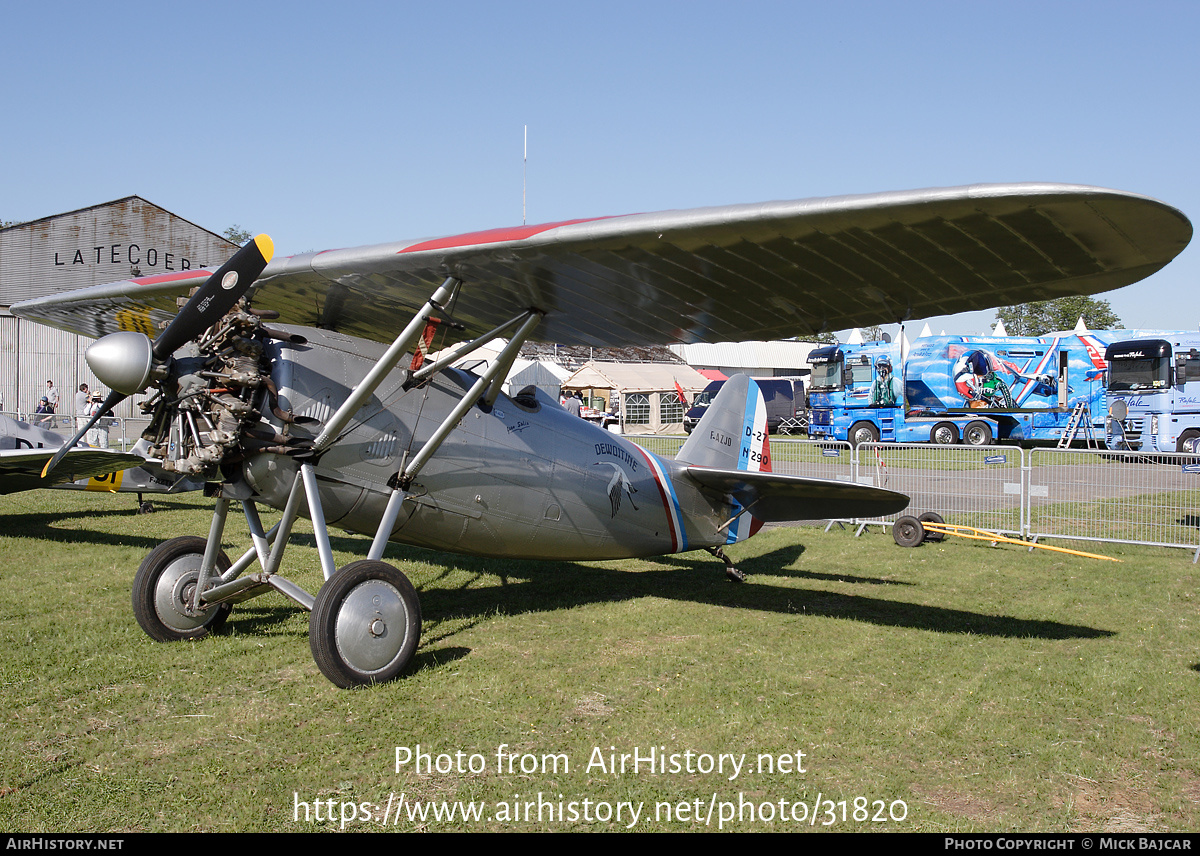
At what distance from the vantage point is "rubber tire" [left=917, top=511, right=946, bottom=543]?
1189 centimetres

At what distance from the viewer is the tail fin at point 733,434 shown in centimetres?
940

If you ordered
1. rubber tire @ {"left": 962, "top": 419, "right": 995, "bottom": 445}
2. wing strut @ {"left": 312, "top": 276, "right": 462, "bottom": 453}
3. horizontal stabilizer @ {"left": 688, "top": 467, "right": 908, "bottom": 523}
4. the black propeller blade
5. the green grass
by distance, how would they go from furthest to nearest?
1. rubber tire @ {"left": 962, "top": 419, "right": 995, "bottom": 445}
2. horizontal stabilizer @ {"left": 688, "top": 467, "right": 908, "bottom": 523}
3. wing strut @ {"left": 312, "top": 276, "right": 462, "bottom": 453}
4. the black propeller blade
5. the green grass

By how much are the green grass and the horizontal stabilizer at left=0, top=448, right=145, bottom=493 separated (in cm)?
117

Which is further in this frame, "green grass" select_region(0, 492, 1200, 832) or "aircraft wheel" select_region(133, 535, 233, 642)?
"aircraft wheel" select_region(133, 535, 233, 642)

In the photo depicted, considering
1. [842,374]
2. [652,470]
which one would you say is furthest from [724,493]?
[842,374]

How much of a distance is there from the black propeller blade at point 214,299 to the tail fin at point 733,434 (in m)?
5.12

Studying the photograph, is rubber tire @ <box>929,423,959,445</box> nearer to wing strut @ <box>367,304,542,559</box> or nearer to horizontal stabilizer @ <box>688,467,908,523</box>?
horizontal stabilizer @ <box>688,467,908,523</box>

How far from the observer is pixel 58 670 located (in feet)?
17.9

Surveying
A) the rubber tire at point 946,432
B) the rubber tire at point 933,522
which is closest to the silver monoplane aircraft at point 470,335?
the rubber tire at point 933,522

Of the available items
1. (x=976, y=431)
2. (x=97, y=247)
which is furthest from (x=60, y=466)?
(x=976, y=431)

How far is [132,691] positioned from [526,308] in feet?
11.9

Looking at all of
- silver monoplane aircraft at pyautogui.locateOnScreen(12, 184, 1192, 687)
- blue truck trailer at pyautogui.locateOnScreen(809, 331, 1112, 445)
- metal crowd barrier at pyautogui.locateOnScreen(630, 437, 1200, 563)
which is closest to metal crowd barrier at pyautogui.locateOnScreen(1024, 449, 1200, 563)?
metal crowd barrier at pyautogui.locateOnScreen(630, 437, 1200, 563)

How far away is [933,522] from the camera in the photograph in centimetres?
1217

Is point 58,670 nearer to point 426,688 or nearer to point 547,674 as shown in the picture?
point 426,688
